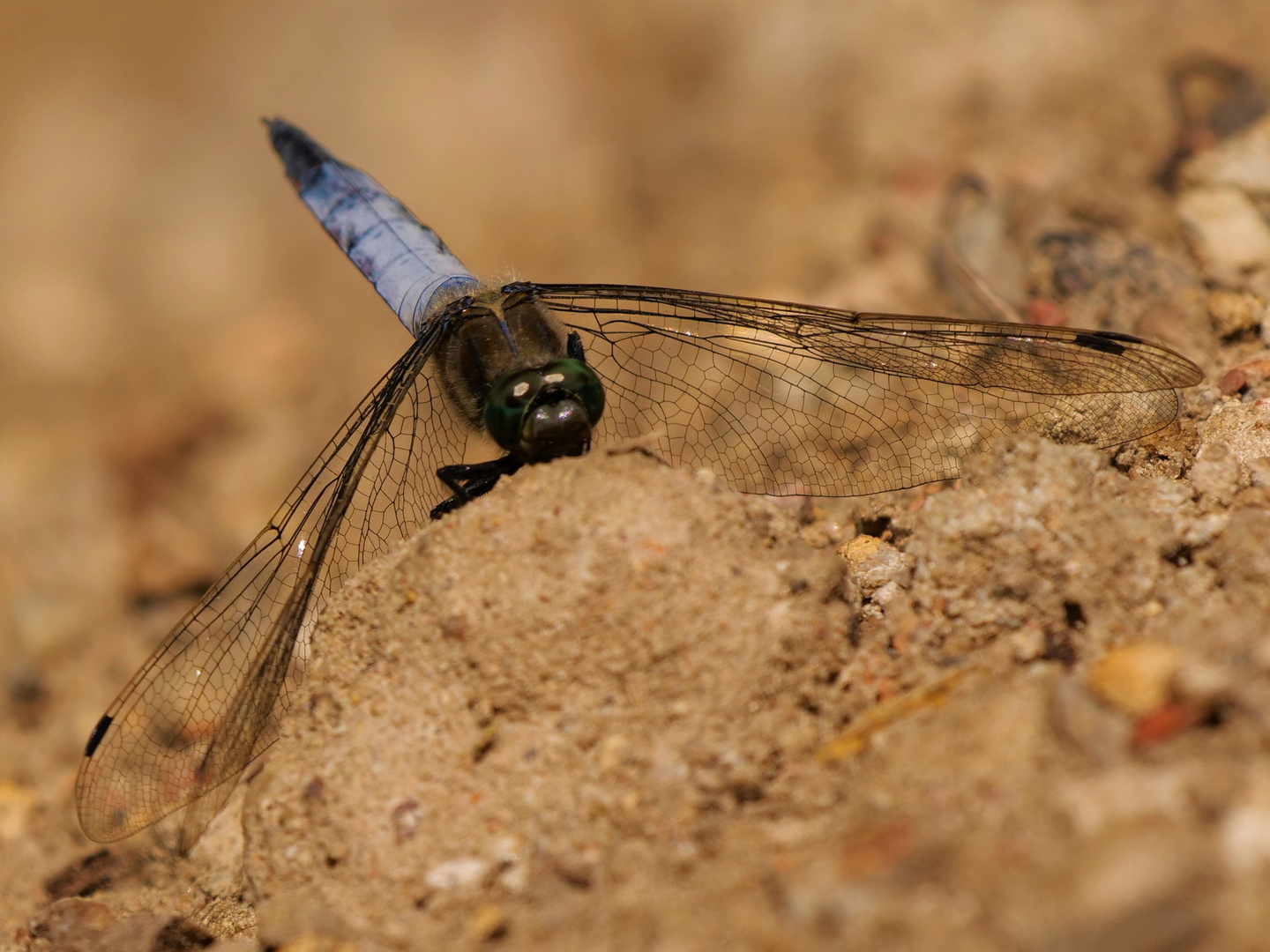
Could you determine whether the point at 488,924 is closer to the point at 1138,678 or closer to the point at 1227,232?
the point at 1138,678

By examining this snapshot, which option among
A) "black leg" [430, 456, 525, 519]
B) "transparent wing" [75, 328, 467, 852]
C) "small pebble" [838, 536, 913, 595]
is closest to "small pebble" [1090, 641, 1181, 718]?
"small pebble" [838, 536, 913, 595]

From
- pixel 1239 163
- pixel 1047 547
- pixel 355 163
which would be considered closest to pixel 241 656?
pixel 1047 547

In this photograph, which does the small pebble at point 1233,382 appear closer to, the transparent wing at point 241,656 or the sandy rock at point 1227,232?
the sandy rock at point 1227,232

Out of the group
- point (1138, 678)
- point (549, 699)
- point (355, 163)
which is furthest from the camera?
point (355, 163)

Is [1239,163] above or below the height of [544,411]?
above

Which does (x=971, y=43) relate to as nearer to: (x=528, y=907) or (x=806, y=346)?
(x=806, y=346)

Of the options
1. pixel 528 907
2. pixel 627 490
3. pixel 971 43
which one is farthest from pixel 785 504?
pixel 971 43

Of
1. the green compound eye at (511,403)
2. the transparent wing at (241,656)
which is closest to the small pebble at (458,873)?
the transparent wing at (241,656)
